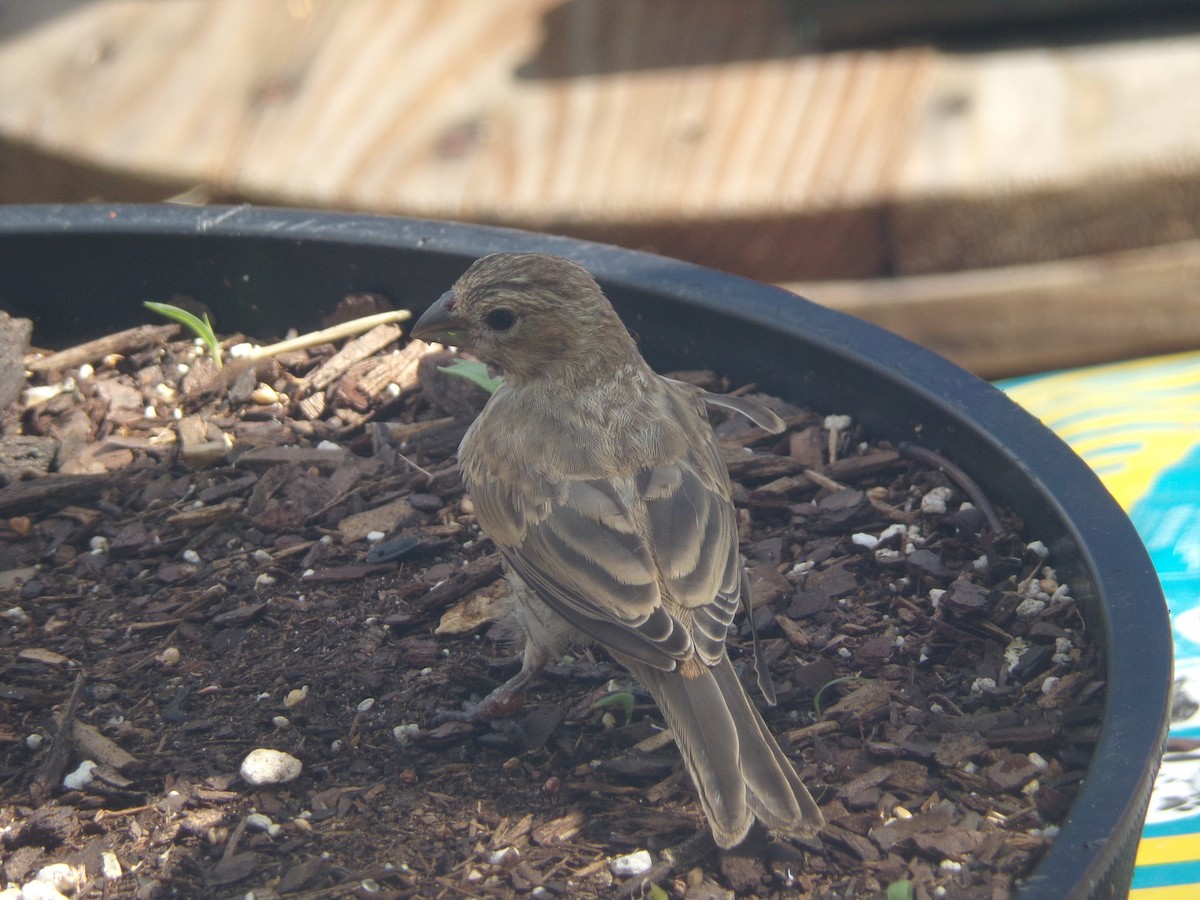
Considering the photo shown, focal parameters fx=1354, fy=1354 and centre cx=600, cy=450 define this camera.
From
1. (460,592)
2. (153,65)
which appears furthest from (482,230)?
(153,65)

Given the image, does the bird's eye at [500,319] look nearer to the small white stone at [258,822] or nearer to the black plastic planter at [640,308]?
the black plastic planter at [640,308]

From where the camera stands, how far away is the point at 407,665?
2.84 metres

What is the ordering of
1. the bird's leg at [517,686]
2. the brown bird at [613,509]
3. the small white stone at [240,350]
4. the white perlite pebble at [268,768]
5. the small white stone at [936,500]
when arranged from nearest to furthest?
the brown bird at [613,509]
the white perlite pebble at [268,768]
the bird's leg at [517,686]
the small white stone at [936,500]
the small white stone at [240,350]

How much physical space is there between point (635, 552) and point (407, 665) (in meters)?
0.56

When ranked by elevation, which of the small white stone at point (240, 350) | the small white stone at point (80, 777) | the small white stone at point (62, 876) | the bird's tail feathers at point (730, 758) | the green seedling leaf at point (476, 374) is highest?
the bird's tail feathers at point (730, 758)

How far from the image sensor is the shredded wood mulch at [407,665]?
7.73 feet

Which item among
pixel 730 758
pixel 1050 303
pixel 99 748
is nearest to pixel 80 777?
pixel 99 748

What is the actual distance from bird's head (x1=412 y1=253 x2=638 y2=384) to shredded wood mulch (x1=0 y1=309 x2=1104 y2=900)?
384mm

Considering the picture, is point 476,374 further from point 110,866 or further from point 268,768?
point 110,866

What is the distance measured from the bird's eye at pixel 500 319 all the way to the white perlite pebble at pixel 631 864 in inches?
51.7

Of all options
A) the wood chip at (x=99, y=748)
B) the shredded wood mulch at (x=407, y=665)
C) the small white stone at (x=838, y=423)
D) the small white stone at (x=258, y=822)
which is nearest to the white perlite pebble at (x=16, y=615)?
the shredded wood mulch at (x=407, y=665)

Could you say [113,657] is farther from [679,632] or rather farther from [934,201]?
[934,201]

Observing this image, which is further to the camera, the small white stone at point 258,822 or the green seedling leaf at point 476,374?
the green seedling leaf at point 476,374

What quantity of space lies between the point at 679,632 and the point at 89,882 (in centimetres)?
111
